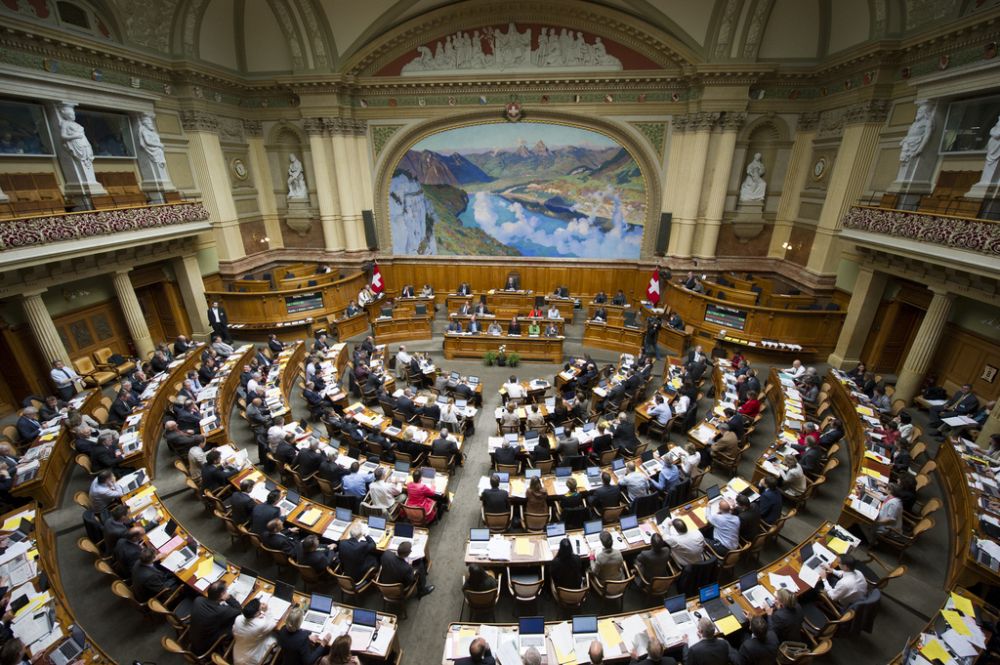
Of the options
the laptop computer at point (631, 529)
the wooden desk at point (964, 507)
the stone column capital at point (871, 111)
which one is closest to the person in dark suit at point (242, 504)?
the laptop computer at point (631, 529)

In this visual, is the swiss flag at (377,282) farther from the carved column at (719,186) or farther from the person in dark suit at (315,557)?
the person in dark suit at (315,557)

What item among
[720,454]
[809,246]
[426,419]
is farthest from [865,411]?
[426,419]

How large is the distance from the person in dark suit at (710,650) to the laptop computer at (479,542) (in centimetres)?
303

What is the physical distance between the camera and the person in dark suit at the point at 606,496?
7.35m

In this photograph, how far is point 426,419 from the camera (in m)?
10.4

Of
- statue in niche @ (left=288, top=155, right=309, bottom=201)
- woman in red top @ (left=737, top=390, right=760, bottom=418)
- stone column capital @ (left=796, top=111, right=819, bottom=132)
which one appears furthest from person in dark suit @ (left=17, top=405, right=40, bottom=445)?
stone column capital @ (left=796, top=111, right=819, bottom=132)

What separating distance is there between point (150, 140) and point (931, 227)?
22.7 m

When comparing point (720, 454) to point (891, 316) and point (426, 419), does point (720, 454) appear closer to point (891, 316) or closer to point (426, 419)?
point (426, 419)

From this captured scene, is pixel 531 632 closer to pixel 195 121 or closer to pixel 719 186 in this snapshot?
pixel 719 186

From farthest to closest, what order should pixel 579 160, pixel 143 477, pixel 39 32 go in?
pixel 579 160
pixel 39 32
pixel 143 477

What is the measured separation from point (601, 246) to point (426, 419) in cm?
1291

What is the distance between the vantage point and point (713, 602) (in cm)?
565

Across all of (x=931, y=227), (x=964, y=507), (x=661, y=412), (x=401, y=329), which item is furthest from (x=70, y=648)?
(x=931, y=227)

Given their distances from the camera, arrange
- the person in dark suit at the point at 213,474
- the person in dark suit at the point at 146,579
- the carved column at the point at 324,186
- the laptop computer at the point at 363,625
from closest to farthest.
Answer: the laptop computer at the point at 363,625
the person in dark suit at the point at 146,579
the person in dark suit at the point at 213,474
the carved column at the point at 324,186
